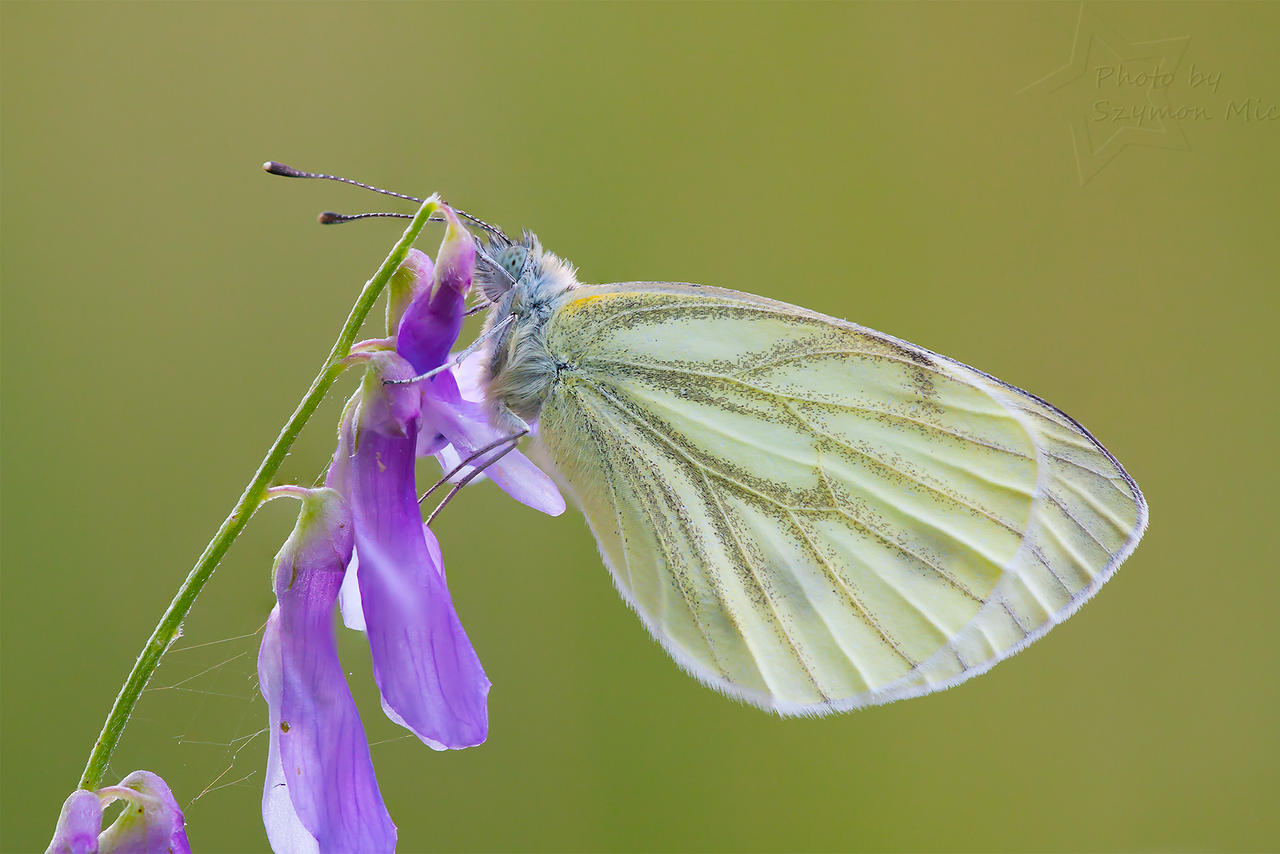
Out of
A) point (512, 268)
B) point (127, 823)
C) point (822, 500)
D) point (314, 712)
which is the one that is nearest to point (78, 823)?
point (127, 823)

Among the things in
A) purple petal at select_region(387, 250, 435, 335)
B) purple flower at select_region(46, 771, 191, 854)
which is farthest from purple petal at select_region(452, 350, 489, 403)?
purple flower at select_region(46, 771, 191, 854)

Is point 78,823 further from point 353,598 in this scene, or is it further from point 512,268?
point 512,268

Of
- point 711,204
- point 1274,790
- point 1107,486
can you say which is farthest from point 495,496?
point 1274,790

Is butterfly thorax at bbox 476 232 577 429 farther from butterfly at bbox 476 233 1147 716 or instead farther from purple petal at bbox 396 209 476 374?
purple petal at bbox 396 209 476 374

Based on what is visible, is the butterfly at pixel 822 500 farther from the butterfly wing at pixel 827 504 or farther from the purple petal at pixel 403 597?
the purple petal at pixel 403 597

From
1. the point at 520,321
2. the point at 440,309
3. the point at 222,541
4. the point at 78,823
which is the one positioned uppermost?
the point at 520,321

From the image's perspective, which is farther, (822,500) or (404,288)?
(822,500)

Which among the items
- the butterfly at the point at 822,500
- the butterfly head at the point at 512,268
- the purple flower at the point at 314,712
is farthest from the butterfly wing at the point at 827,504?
the purple flower at the point at 314,712

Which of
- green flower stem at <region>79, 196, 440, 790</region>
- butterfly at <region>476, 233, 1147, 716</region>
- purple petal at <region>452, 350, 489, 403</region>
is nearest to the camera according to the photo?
green flower stem at <region>79, 196, 440, 790</region>
